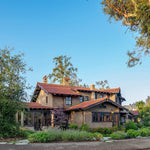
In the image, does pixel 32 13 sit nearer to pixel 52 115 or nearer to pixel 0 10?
pixel 0 10

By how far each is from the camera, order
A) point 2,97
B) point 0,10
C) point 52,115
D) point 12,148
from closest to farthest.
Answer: point 12,148 < point 0,10 < point 2,97 < point 52,115

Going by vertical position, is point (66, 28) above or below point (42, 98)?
above

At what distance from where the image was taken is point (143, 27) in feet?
48.8

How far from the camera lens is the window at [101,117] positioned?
24.8 metres

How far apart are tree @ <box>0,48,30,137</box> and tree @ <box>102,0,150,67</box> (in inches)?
358

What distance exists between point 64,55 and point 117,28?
32440 millimetres

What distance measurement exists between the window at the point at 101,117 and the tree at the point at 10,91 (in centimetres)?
1023

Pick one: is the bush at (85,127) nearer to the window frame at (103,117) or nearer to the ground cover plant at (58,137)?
the window frame at (103,117)

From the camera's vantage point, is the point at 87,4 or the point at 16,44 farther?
the point at 16,44

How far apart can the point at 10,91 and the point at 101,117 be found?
1272 cm

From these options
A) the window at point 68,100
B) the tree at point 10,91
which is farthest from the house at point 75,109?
the tree at point 10,91

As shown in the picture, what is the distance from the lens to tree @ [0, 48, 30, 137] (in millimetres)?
16484

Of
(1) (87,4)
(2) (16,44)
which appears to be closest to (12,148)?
(2) (16,44)

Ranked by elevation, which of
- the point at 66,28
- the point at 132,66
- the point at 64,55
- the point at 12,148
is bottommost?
the point at 12,148
